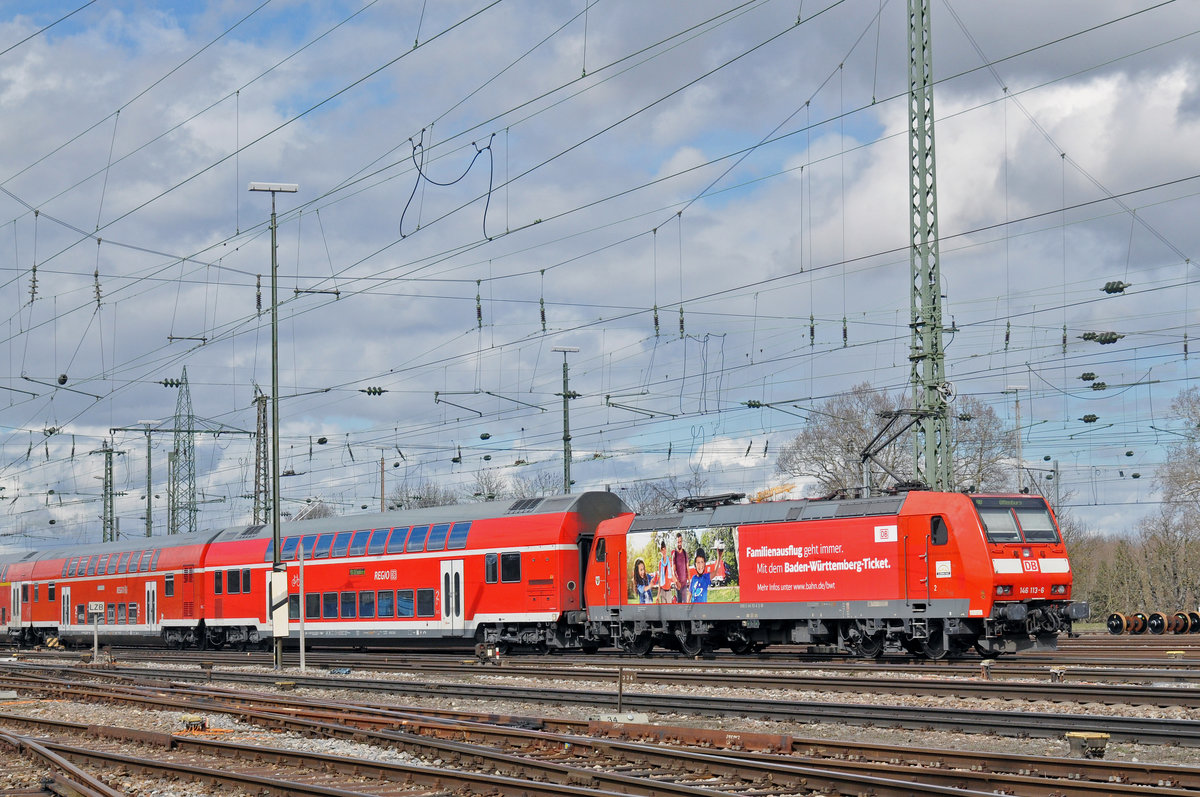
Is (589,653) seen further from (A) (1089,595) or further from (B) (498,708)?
(A) (1089,595)

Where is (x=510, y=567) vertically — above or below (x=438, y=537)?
below

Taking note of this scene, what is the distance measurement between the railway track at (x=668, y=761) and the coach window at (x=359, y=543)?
16.7m

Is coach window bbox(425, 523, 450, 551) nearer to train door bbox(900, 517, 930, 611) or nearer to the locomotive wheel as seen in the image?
the locomotive wheel

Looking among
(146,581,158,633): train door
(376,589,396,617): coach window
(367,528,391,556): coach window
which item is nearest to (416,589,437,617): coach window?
(376,589,396,617): coach window

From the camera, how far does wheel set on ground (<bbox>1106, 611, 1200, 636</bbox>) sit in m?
38.7

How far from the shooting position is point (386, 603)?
35.9 meters

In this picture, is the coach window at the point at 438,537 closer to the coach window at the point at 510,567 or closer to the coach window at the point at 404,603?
the coach window at the point at 404,603

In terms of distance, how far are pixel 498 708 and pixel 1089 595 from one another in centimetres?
4149

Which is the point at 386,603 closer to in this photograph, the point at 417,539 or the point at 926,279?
the point at 417,539

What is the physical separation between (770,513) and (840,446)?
36.7 m

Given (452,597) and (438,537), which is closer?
(452,597)

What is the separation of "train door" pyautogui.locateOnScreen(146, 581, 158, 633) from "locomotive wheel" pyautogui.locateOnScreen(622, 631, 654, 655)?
21960 millimetres

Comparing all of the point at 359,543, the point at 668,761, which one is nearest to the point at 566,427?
the point at 359,543

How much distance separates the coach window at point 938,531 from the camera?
25.2 metres
